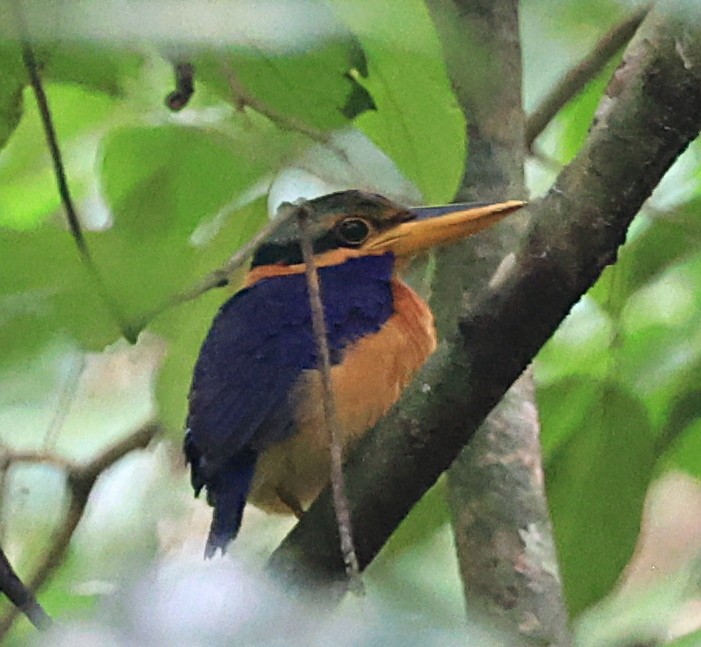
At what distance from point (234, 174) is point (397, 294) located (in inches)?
14.3

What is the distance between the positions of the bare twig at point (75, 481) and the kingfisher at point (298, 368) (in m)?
0.23

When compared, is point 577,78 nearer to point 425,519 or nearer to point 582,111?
point 582,111

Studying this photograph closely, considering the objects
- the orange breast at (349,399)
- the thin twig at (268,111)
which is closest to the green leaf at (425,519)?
the orange breast at (349,399)

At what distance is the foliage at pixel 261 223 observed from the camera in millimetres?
588

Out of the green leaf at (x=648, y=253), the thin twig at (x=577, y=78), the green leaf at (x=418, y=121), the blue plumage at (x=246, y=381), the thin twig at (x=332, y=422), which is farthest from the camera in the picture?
the thin twig at (x=577, y=78)

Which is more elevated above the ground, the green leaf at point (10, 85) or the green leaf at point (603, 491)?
the green leaf at point (10, 85)

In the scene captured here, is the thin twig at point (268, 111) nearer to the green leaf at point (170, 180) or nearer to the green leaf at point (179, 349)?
the green leaf at point (170, 180)

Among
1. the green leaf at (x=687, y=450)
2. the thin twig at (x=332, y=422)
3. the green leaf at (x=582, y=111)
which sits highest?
the thin twig at (x=332, y=422)

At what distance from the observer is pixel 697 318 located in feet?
3.88

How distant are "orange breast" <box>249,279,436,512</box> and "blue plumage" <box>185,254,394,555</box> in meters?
0.02

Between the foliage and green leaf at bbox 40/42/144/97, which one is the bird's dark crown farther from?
green leaf at bbox 40/42/144/97

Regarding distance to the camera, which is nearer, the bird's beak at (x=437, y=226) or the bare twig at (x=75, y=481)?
the bird's beak at (x=437, y=226)

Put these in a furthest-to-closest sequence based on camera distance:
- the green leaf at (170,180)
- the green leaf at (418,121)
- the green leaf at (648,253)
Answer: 1. the green leaf at (648,253)
2. the green leaf at (170,180)
3. the green leaf at (418,121)

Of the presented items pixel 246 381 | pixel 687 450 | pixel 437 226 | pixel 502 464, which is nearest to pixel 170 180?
pixel 246 381
